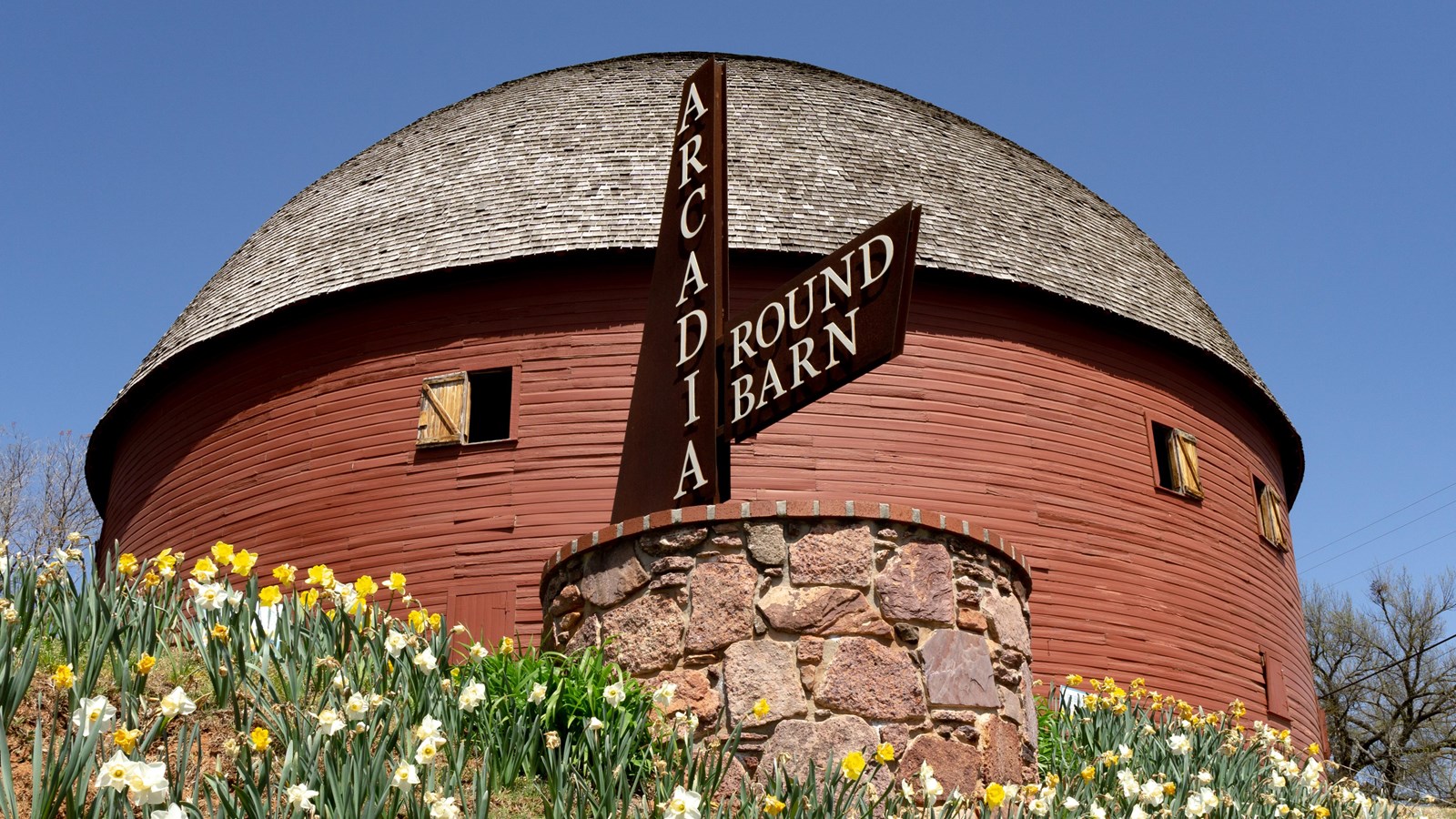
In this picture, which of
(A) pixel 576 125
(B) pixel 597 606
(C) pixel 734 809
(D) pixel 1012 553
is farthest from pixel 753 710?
(A) pixel 576 125

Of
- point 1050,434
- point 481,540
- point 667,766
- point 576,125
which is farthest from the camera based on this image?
point 576,125

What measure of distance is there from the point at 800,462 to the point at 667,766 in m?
7.75

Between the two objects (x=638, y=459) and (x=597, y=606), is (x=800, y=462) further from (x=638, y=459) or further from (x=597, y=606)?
(x=597, y=606)

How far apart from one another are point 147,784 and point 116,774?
9 centimetres

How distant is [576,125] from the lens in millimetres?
15383

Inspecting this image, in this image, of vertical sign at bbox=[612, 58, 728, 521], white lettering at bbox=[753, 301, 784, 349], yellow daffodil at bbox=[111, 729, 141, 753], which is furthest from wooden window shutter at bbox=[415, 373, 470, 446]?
yellow daffodil at bbox=[111, 729, 141, 753]

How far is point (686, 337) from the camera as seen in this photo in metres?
7.01

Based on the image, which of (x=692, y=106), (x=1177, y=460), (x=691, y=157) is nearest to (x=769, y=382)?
(x=691, y=157)

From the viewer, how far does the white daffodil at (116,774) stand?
3504 mm

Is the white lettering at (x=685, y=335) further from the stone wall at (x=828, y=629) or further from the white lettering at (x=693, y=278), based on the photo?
the stone wall at (x=828, y=629)

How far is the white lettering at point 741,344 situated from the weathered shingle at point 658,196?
20.9 feet

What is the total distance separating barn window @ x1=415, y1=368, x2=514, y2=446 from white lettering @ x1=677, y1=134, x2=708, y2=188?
5.79 meters

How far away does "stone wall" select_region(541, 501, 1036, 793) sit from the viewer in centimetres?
531

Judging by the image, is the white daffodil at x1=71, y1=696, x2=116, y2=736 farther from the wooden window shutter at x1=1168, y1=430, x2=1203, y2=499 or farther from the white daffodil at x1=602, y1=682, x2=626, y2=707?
the wooden window shutter at x1=1168, y1=430, x2=1203, y2=499
